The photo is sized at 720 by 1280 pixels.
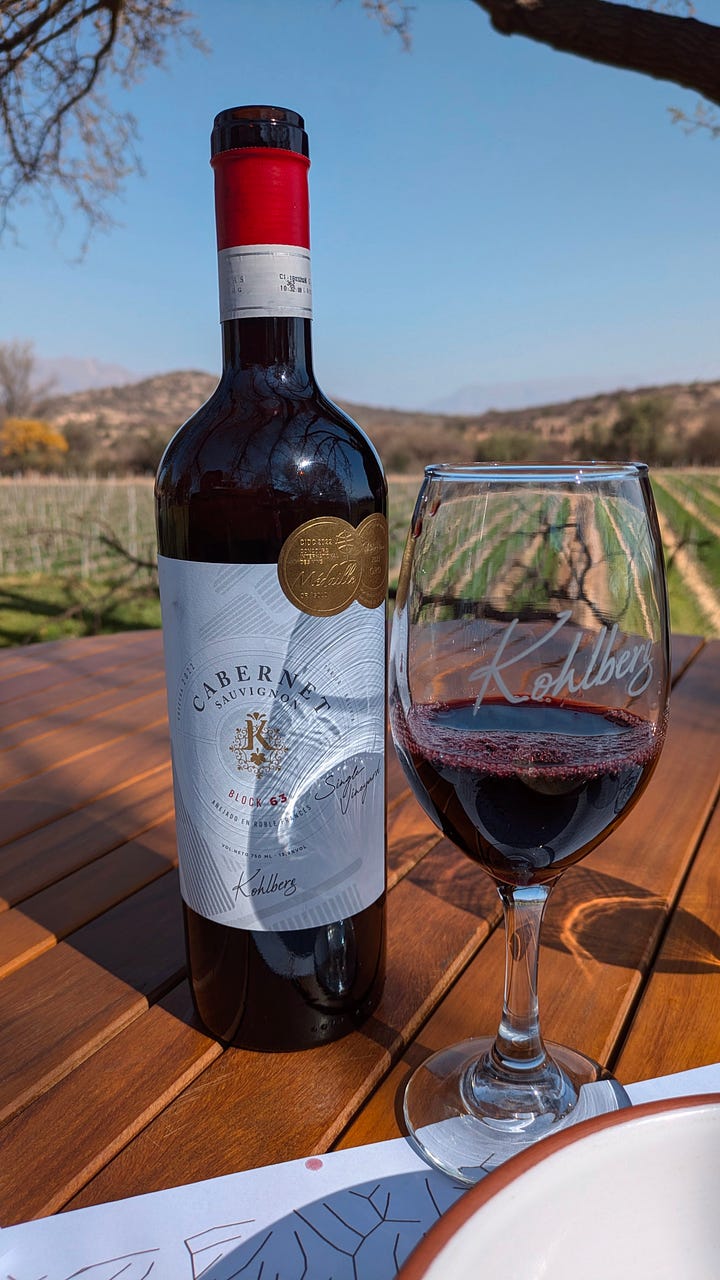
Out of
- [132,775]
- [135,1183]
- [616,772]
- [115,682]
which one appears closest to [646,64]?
[115,682]

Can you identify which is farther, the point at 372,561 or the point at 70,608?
the point at 70,608

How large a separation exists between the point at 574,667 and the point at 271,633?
0.18 m

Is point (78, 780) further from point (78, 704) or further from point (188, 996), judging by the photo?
point (188, 996)

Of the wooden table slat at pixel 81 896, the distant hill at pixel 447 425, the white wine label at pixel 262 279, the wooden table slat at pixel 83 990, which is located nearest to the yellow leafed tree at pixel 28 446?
the distant hill at pixel 447 425

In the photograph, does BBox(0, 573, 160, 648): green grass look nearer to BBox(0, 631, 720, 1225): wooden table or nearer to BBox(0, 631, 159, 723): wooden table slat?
BBox(0, 631, 159, 723): wooden table slat

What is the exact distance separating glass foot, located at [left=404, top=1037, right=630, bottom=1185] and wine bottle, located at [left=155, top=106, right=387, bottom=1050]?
0.09 metres

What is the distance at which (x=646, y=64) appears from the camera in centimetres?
327

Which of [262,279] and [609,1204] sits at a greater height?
[262,279]

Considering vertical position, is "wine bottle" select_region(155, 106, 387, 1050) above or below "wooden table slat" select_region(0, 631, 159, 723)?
above

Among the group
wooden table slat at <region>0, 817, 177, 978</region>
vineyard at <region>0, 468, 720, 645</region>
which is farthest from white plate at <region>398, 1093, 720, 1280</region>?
vineyard at <region>0, 468, 720, 645</region>

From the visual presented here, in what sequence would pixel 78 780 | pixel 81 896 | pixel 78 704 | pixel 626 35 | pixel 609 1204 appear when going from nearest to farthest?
pixel 609 1204 → pixel 81 896 → pixel 78 780 → pixel 78 704 → pixel 626 35

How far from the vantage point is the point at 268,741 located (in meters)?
0.54

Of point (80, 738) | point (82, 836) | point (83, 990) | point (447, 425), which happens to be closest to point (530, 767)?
point (83, 990)

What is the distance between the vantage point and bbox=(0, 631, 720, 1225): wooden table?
0.51m
